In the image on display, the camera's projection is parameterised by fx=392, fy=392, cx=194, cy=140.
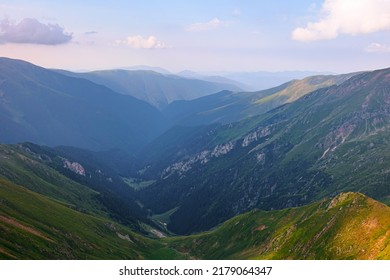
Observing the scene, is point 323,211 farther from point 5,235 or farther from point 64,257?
point 5,235

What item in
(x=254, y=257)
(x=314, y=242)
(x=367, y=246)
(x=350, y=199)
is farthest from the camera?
(x=254, y=257)

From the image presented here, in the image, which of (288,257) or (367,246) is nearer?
→ (367,246)

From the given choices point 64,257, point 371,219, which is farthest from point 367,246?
point 64,257
